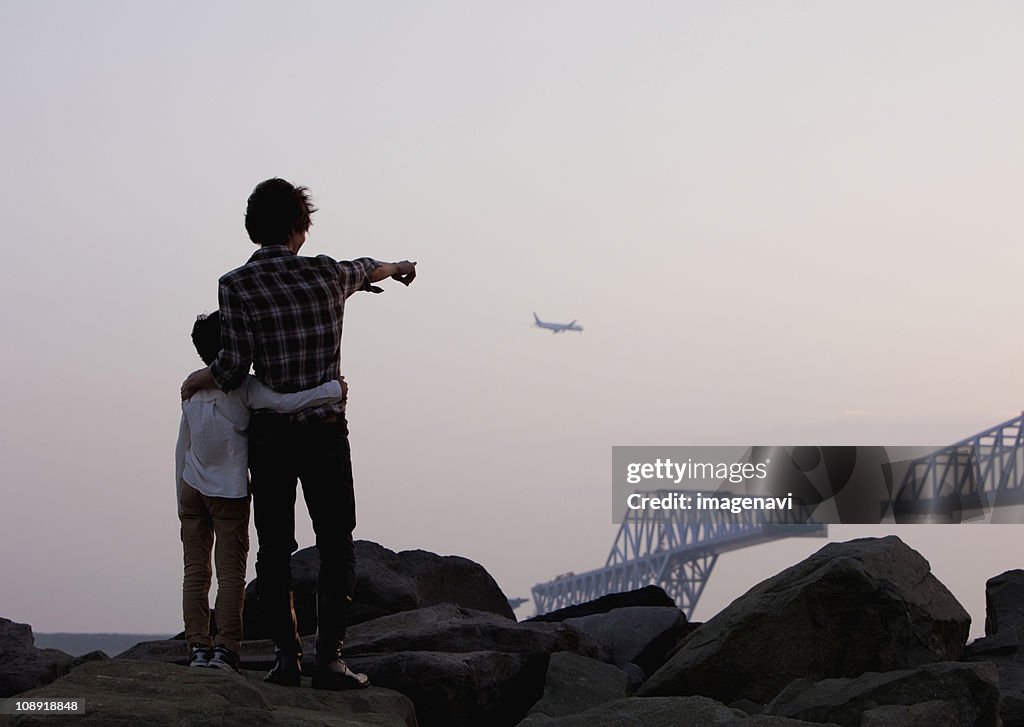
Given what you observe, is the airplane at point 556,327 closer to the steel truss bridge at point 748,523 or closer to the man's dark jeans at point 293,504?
the steel truss bridge at point 748,523

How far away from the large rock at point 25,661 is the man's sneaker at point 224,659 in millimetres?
1469

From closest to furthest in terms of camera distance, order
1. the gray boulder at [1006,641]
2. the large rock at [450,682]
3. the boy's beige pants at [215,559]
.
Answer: the boy's beige pants at [215,559] → the large rock at [450,682] → the gray boulder at [1006,641]

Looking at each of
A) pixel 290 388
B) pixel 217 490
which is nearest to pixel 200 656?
pixel 217 490

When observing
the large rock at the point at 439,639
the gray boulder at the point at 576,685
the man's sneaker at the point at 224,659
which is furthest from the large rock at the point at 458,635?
the man's sneaker at the point at 224,659

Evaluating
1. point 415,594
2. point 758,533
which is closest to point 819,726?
point 415,594

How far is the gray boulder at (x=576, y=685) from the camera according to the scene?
637cm

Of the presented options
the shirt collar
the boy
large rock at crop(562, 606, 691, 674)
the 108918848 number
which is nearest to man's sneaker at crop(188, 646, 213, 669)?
the boy

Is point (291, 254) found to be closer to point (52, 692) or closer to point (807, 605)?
point (52, 692)

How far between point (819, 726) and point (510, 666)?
6.48 ft

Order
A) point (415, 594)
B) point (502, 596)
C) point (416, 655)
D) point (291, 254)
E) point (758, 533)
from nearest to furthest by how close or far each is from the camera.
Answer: point (291, 254) < point (416, 655) < point (415, 594) < point (502, 596) < point (758, 533)

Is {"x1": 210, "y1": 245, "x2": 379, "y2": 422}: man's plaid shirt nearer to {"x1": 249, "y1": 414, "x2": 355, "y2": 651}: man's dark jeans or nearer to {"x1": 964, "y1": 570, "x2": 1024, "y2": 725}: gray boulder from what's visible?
{"x1": 249, "y1": 414, "x2": 355, "y2": 651}: man's dark jeans

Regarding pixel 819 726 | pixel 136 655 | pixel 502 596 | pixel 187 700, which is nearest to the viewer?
pixel 187 700

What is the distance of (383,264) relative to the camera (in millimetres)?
5809

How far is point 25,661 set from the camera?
7051mm
